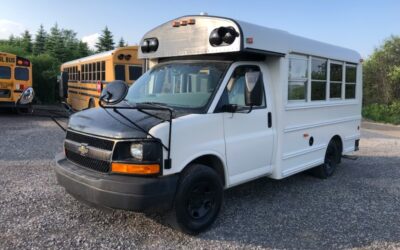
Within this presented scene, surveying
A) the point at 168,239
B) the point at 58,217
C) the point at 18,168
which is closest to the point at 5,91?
the point at 18,168

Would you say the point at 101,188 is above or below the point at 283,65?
below

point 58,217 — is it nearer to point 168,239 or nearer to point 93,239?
point 93,239

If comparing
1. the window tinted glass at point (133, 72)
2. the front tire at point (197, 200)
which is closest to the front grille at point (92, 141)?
the front tire at point (197, 200)

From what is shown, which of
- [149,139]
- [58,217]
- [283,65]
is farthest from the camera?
[283,65]

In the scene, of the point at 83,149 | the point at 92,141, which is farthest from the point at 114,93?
the point at 83,149

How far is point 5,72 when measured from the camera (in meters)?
15.7

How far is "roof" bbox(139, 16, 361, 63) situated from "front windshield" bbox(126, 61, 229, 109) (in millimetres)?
198

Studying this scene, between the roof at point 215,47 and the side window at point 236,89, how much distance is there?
0.33 metres

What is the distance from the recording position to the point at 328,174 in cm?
755

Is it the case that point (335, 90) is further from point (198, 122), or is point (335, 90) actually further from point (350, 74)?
point (198, 122)

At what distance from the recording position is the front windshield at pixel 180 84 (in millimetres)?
4895

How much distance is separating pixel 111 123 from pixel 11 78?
1332cm

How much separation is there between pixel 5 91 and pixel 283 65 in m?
13.4

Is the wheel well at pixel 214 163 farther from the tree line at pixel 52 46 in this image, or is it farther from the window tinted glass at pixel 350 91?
the tree line at pixel 52 46
